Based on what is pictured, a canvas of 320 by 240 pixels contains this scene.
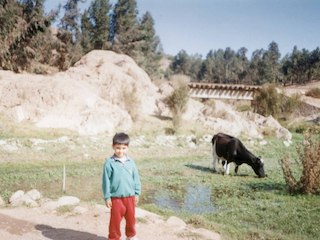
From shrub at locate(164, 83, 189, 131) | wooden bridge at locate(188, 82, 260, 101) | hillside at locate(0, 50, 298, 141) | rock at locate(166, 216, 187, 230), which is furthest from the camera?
wooden bridge at locate(188, 82, 260, 101)

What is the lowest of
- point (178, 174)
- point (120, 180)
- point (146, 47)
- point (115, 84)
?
point (178, 174)

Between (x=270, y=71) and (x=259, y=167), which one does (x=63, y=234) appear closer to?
(x=259, y=167)

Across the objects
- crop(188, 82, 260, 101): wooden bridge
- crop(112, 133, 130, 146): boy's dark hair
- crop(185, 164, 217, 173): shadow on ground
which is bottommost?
crop(185, 164, 217, 173): shadow on ground

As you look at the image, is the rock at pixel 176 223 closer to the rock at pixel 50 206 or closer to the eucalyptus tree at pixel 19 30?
the rock at pixel 50 206

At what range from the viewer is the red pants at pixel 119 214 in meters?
5.88

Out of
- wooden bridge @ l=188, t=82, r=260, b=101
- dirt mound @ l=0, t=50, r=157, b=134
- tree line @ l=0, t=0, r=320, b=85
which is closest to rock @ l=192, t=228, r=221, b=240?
dirt mound @ l=0, t=50, r=157, b=134

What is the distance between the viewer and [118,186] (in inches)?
232

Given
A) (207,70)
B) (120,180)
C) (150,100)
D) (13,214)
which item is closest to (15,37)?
(150,100)

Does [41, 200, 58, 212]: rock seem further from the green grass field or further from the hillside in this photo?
the hillside

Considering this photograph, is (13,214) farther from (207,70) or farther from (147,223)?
(207,70)

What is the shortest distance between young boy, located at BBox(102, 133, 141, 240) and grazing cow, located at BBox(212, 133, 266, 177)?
32.9 feet

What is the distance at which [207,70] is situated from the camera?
122 meters

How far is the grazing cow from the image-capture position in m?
15.2

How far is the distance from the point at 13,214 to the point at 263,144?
19.3 metres
